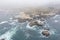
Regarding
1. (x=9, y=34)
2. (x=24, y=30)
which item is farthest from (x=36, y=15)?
(x=9, y=34)

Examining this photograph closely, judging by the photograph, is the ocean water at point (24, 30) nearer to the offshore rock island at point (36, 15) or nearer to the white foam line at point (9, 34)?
the white foam line at point (9, 34)

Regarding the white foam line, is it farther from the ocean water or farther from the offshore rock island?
the offshore rock island

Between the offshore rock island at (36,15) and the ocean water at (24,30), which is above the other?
the offshore rock island at (36,15)

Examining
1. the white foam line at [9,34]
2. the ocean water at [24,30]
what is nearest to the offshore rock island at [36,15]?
the ocean water at [24,30]

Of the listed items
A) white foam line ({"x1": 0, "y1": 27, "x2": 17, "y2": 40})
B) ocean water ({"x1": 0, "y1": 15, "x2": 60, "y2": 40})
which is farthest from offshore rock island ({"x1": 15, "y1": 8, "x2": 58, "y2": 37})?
white foam line ({"x1": 0, "y1": 27, "x2": 17, "y2": 40})

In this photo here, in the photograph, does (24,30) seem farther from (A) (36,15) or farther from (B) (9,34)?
(A) (36,15)

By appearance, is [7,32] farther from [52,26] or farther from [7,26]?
[52,26]

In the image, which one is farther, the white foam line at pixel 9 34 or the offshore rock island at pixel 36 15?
the offshore rock island at pixel 36 15

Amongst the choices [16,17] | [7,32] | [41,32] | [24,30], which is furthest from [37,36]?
[16,17]
